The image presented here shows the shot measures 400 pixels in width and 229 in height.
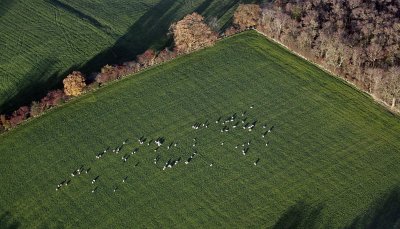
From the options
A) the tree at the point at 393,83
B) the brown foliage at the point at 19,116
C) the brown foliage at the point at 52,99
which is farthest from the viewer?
the brown foliage at the point at 52,99

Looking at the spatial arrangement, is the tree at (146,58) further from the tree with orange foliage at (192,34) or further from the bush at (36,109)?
the bush at (36,109)

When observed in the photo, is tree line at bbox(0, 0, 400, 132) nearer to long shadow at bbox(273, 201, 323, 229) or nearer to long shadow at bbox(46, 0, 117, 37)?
long shadow at bbox(46, 0, 117, 37)

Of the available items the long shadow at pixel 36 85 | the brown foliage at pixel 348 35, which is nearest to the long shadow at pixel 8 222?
the long shadow at pixel 36 85

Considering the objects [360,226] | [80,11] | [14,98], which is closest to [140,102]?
A: [14,98]

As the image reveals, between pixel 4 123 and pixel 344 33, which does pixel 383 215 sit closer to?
pixel 344 33

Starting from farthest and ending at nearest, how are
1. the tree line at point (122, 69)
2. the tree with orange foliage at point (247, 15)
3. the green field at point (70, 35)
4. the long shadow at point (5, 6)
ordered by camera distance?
the long shadow at point (5, 6) → the tree with orange foliage at point (247, 15) → the green field at point (70, 35) → the tree line at point (122, 69)

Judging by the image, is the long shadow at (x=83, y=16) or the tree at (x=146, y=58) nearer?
the tree at (x=146, y=58)

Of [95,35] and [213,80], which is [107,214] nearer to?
[213,80]
